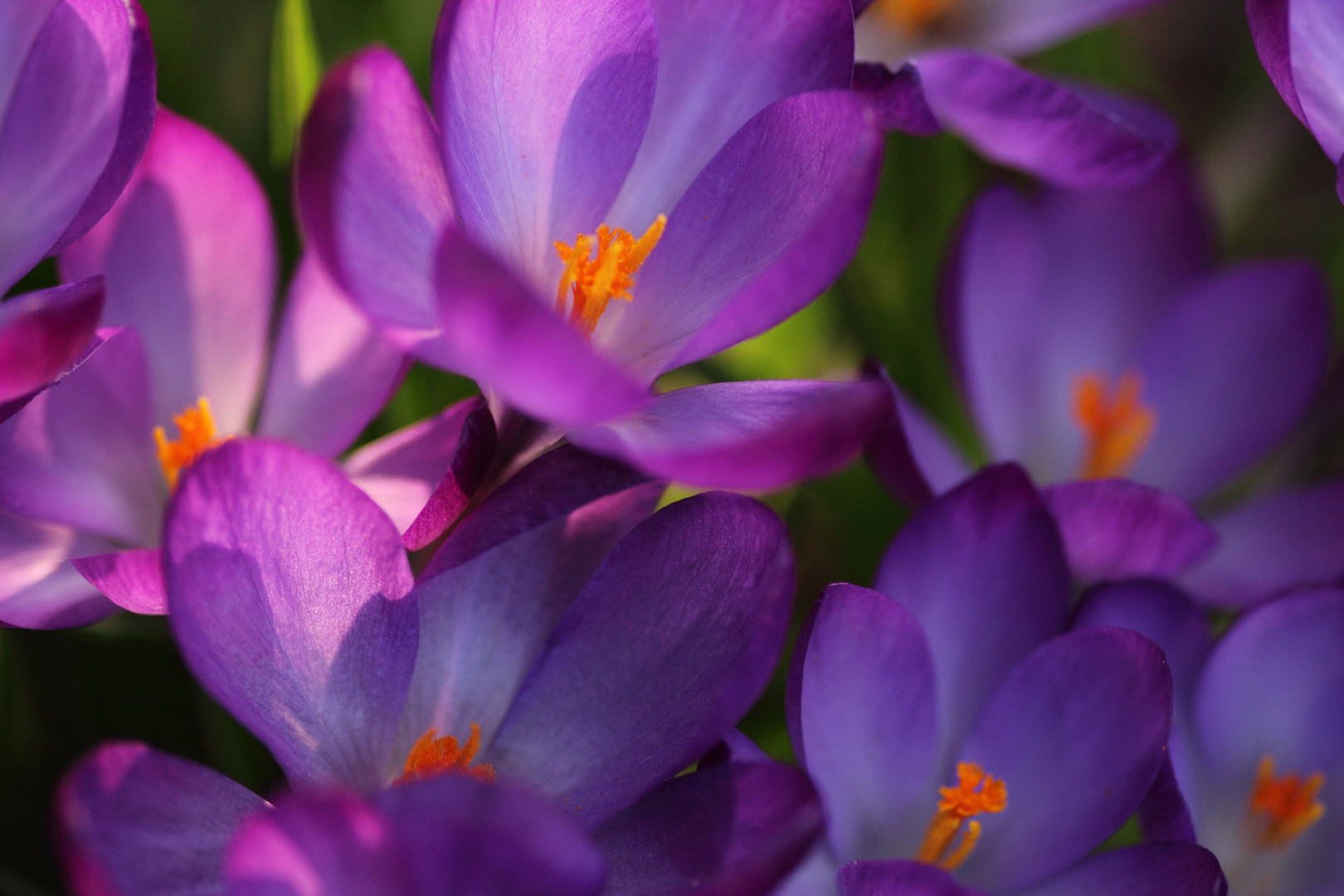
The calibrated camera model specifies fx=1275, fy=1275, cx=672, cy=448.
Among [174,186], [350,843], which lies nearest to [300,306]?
[174,186]

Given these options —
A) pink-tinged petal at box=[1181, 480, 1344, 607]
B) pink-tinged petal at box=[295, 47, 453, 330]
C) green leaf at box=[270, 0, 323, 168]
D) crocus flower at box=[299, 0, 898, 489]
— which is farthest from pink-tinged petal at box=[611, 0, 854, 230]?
pink-tinged petal at box=[1181, 480, 1344, 607]

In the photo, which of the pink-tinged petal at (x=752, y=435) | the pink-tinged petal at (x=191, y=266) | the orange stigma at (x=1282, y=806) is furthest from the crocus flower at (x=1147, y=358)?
the pink-tinged petal at (x=191, y=266)

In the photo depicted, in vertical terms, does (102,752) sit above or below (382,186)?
below

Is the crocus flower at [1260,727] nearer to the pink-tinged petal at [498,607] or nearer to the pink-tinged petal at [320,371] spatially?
the pink-tinged petal at [498,607]

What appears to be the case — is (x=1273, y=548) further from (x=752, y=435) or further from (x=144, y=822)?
(x=144, y=822)

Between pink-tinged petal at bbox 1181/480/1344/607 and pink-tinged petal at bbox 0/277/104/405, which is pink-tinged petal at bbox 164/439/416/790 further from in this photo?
pink-tinged petal at bbox 1181/480/1344/607

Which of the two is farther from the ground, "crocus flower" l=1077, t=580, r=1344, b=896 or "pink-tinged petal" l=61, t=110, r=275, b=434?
"pink-tinged petal" l=61, t=110, r=275, b=434

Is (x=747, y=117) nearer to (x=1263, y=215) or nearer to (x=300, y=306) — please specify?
(x=300, y=306)
